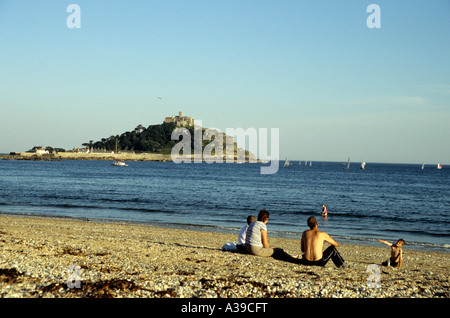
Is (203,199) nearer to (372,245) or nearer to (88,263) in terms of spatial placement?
(372,245)

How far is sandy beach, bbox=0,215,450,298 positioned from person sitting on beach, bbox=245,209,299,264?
25 cm

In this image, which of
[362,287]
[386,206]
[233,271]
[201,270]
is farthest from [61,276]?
[386,206]

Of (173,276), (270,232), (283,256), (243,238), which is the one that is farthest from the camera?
(270,232)

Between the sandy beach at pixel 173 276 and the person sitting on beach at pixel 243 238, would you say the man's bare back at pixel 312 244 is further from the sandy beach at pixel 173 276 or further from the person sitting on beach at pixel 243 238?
the person sitting on beach at pixel 243 238

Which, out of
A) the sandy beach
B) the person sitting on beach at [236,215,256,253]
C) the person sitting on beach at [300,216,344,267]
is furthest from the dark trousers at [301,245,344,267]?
the person sitting on beach at [236,215,256,253]

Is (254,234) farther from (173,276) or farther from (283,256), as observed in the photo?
(173,276)

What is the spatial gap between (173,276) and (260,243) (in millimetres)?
4179

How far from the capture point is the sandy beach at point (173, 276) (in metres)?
8.23

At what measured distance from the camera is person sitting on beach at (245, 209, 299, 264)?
12.5 m

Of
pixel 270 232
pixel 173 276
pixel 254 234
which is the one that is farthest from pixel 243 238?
pixel 270 232

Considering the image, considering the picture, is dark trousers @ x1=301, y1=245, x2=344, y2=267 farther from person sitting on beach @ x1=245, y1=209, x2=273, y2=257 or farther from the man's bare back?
person sitting on beach @ x1=245, y1=209, x2=273, y2=257

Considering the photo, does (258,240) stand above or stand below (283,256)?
above

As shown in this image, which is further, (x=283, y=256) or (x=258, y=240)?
(x=258, y=240)

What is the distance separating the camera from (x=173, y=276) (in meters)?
9.62
